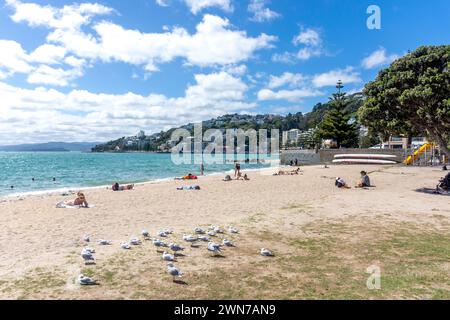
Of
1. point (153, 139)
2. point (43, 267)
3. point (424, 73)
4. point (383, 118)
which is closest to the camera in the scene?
point (43, 267)

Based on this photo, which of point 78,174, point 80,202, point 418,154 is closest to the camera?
point 80,202

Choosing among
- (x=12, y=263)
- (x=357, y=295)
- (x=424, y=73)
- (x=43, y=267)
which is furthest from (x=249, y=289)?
(x=424, y=73)

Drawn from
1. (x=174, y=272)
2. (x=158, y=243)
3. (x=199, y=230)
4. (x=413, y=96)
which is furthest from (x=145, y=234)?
(x=413, y=96)

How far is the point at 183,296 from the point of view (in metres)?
4.72

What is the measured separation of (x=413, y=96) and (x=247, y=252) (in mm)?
10633

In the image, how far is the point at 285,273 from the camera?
18.3 ft

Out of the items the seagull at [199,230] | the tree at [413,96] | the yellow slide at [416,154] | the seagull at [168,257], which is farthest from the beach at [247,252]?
the yellow slide at [416,154]

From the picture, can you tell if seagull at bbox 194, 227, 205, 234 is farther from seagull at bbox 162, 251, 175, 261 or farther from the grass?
seagull at bbox 162, 251, 175, 261

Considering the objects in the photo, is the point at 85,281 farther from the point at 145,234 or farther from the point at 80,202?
the point at 80,202

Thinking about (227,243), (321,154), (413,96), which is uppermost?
(413,96)

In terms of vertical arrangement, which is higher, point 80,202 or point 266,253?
point 266,253

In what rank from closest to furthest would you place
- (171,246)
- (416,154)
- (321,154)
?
1. (171,246)
2. (416,154)
3. (321,154)
